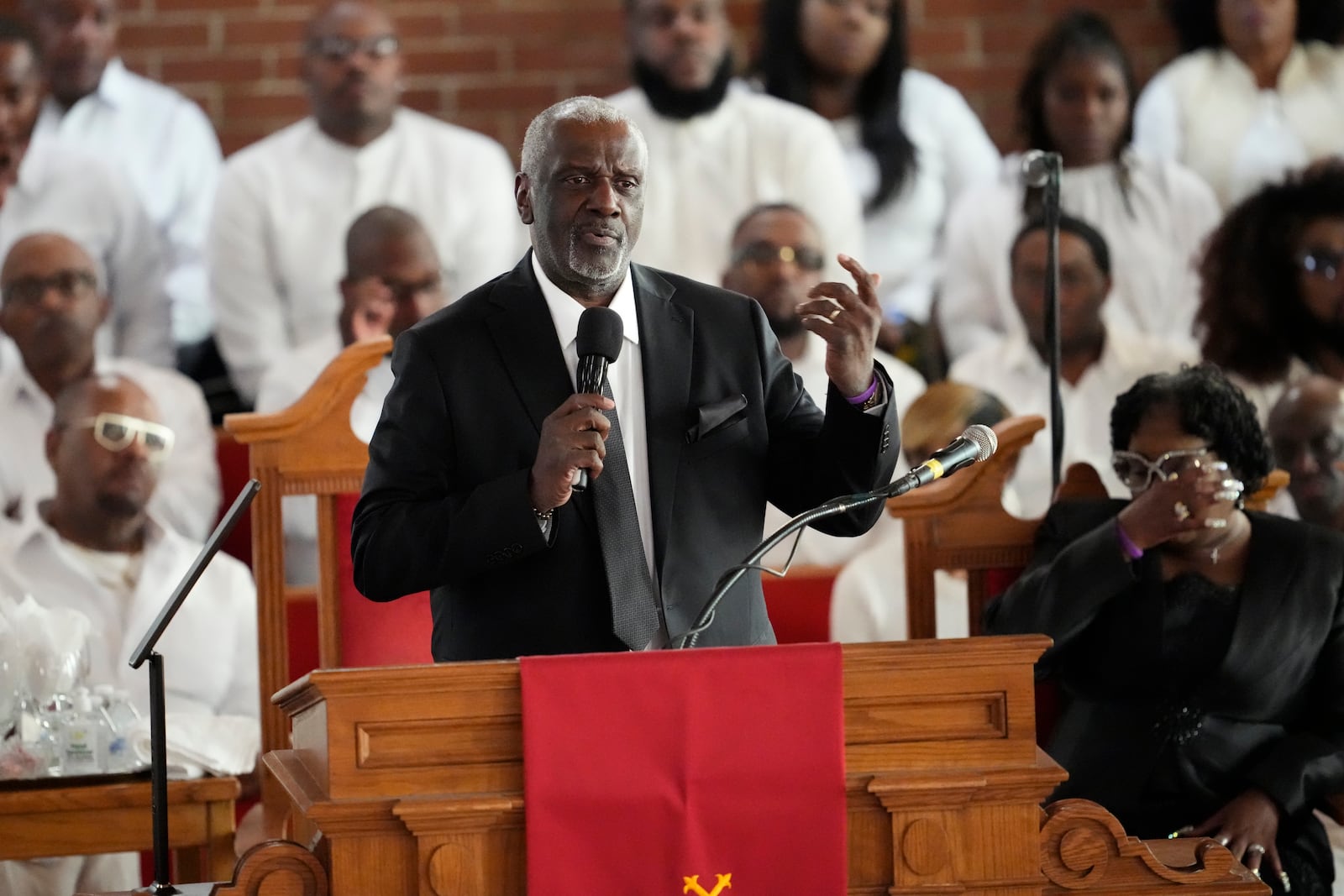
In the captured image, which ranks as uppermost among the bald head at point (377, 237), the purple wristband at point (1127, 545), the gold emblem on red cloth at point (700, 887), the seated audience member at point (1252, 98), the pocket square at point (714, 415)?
the seated audience member at point (1252, 98)

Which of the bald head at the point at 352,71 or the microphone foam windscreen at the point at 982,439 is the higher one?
the bald head at the point at 352,71

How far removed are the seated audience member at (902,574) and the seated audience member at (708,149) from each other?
1.03m

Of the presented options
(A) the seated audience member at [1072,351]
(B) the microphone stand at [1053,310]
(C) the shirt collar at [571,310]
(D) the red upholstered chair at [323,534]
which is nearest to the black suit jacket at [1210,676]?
(B) the microphone stand at [1053,310]

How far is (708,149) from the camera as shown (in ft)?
17.4

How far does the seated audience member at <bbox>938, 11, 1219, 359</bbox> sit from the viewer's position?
5285mm

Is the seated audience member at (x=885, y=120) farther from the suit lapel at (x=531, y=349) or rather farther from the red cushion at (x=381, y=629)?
the suit lapel at (x=531, y=349)

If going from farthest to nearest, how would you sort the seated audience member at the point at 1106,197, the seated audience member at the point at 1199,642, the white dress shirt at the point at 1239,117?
the white dress shirt at the point at 1239,117, the seated audience member at the point at 1106,197, the seated audience member at the point at 1199,642

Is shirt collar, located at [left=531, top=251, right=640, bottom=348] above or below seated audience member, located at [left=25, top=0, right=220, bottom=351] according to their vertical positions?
below

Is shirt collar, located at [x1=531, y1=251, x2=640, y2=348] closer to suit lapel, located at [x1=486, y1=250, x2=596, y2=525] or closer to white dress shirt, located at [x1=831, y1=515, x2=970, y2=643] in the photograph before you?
suit lapel, located at [x1=486, y1=250, x2=596, y2=525]

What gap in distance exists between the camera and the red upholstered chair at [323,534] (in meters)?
3.12

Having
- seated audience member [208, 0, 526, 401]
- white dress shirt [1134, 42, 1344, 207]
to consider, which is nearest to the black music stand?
seated audience member [208, 0, 526, 401]

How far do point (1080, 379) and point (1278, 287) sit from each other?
1.99 feet

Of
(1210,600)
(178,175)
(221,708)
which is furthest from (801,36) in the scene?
(1210,600)

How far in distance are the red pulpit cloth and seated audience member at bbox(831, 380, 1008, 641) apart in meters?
1.96
